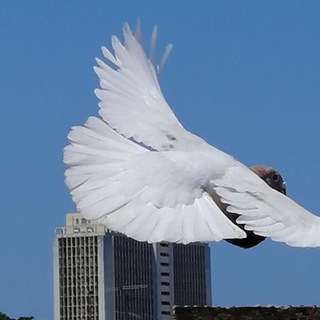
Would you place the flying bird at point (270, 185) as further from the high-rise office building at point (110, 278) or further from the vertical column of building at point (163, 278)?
the vertical column of building at point (163, 278)

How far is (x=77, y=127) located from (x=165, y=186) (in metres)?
1.54

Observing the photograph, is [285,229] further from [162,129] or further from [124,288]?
[124,288]

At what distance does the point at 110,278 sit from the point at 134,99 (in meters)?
139

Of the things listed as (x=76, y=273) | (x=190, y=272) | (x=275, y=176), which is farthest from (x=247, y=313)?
(x=190, y=272)

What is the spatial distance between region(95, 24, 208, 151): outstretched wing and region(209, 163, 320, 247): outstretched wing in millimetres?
1653

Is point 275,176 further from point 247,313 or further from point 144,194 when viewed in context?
point 247,313

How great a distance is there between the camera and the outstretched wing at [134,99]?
521 inches

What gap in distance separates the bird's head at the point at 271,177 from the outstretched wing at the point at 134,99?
3.90 feet

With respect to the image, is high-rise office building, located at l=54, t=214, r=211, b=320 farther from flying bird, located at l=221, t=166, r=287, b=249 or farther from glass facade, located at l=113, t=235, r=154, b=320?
flying bird, located at l=221, t=166, r=287, b=249

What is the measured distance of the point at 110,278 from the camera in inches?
6029

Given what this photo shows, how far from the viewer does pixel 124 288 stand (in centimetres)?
15650

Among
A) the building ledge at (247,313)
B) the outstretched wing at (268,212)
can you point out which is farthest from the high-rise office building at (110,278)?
the building ledge at (247,313)

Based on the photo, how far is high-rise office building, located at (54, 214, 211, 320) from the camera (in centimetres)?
15200

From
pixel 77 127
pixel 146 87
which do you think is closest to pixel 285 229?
pixel 77 127
